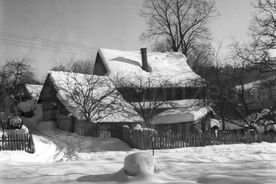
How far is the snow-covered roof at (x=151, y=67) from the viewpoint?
118 feet

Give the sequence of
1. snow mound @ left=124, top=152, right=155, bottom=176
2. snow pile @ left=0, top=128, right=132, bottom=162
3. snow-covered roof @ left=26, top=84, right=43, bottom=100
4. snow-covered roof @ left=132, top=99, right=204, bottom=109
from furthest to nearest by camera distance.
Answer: snow-covered roof @ left=26, top=84, right=43, bottom=100, snow-covered roof @ left=132, top=99, right=204, bottom=109, snow pile @ left=0, top=128, right=132, bottom=162, snow mound @ left=124, top=152, right=155, bottom=176

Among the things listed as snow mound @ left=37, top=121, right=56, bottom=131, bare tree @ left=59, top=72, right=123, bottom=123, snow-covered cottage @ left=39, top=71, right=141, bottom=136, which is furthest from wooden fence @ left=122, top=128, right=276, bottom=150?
snow mound @ left=37, top=121, right=56, bottom=131

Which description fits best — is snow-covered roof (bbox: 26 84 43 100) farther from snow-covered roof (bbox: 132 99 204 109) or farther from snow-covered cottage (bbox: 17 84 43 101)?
snow-covered roof (bbox: 132 99 204 109)

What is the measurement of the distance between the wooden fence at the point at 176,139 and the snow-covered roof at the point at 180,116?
641cm

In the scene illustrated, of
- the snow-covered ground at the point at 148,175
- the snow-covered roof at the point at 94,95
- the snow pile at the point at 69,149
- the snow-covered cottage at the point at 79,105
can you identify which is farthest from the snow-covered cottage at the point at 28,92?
the snow-covered ground at the point at 148,175

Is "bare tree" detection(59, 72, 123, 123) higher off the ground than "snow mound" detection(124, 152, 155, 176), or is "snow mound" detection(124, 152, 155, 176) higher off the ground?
"bare tree" detection(59, 72, 123, 123)

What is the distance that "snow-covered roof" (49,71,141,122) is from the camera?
90.5 feet

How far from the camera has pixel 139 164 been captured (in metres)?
8.29

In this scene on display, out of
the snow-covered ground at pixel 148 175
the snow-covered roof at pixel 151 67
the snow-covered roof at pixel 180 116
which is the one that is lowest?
the snow-covered ground at pixel 148 175

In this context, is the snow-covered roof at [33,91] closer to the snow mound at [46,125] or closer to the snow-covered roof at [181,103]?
the snow mound at [46,125]

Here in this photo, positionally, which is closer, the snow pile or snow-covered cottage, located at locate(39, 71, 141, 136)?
the snow pile

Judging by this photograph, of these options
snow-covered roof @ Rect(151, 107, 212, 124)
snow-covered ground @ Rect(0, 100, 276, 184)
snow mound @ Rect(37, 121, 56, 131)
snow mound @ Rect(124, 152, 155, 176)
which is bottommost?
snow-covered ground @ Rect(0, 100, 276, 184)

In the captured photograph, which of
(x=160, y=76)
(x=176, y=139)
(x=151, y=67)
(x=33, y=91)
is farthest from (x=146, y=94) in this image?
(x=33, y=91)

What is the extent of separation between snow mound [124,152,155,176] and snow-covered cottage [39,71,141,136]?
1617 cm
